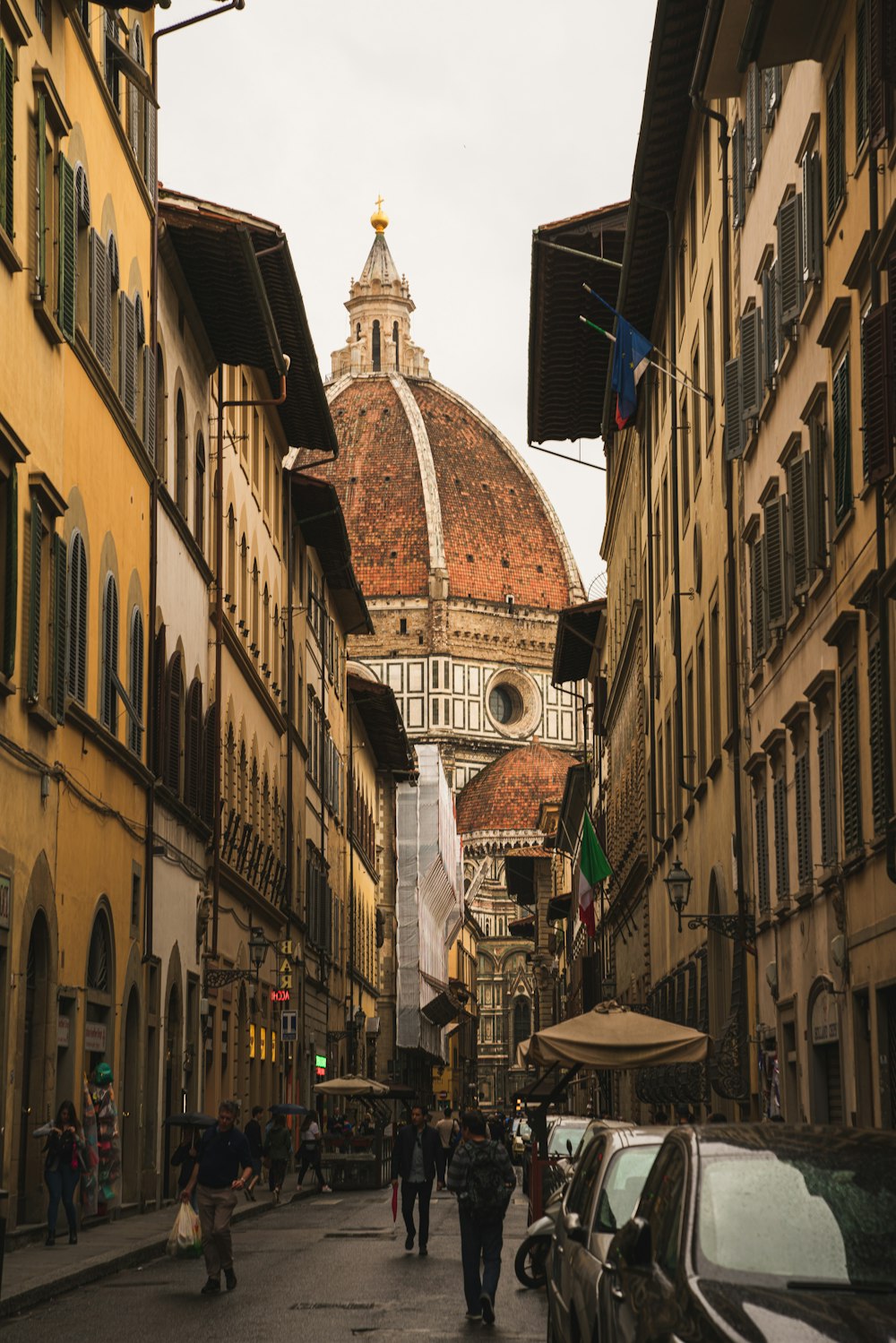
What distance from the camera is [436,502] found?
546 ft

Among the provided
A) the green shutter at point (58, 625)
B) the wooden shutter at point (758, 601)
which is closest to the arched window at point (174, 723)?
the green shutter at point (58, 625)

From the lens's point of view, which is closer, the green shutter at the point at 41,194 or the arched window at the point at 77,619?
the green shutter at the point at 41,194

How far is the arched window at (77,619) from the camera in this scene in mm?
22469

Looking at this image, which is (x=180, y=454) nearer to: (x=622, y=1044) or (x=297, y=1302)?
(x=622, y=1044)

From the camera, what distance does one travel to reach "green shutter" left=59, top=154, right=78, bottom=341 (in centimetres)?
2134

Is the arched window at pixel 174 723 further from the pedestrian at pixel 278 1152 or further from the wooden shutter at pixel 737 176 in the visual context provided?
the wooden shutter at pixel 737 176

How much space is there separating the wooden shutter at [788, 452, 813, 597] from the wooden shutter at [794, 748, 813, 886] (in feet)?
5.34

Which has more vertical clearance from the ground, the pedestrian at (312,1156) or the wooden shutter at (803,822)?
the wooden shutter at (803,822)

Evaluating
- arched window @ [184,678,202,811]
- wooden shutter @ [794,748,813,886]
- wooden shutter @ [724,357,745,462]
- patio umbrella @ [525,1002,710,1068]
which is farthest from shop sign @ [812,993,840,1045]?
arched window @ [184,678,202,811]

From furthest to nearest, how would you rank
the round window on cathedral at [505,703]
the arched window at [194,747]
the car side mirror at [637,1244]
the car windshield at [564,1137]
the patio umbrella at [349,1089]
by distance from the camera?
the round window on cathedral at [505,703], the patio umbrella at [349,1089], the arched window at [194,747], the car windshield at [564,1137], the car side mirror at [637,1244]

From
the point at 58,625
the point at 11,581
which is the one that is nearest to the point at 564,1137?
the point at 58,625

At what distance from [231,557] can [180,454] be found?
555 centimetres

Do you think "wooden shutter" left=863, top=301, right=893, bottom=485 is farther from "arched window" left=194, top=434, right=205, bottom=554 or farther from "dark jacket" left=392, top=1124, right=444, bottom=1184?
"arched window" left=194, top=434, right=205, bottom=554

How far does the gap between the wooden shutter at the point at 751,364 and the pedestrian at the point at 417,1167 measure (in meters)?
8.45
